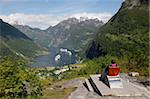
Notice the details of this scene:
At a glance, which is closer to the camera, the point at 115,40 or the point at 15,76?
the point at 15,76

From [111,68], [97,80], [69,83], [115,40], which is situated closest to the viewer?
[111,68]

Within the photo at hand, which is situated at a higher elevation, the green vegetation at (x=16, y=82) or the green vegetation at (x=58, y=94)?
the green vegetation at (x=16, y=82)

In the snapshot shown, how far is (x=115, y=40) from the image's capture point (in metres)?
187

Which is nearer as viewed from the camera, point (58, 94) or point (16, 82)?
point (16, 82)

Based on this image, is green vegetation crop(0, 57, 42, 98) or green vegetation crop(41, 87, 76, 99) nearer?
green vegetation crop(0, 57, 42, 98)

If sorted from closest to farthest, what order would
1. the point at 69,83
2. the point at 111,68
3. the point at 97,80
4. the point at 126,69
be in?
the point at 111,68 < the point at 97,80 < the point at 69,83 < the point at 126,69

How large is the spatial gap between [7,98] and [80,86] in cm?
755

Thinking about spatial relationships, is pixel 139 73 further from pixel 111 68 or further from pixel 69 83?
pixel 111 68

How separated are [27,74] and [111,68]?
6371 millimetres

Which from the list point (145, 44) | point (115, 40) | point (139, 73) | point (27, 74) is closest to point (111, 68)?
point (27, 74)

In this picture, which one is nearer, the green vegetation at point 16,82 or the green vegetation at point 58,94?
the green vegetation at point 16,82

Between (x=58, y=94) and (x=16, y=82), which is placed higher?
(x=16, y=82)

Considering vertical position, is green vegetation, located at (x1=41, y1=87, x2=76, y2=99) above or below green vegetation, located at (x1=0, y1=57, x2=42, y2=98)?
below

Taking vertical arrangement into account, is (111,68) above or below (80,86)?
above
